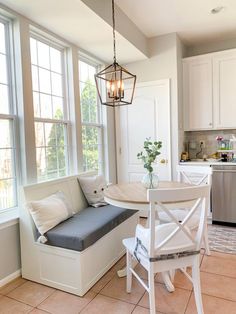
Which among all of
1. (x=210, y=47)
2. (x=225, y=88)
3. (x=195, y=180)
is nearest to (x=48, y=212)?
(x=195, y=180)

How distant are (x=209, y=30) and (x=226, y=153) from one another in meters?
1.94

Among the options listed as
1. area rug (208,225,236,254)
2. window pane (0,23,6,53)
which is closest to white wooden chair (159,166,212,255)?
area rug (208,225,236,254)

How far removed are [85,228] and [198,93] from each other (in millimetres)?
2962

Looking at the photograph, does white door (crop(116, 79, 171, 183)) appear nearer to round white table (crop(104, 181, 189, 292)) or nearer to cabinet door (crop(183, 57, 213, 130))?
cabinet door (crop(183, 57, 213, 130))

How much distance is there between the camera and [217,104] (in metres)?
3.94

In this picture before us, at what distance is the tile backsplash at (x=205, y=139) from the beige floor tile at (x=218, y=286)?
94.0 inches

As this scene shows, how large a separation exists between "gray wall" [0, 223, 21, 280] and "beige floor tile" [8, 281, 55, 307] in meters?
0.21

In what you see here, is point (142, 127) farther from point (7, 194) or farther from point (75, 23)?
point (7, 194)

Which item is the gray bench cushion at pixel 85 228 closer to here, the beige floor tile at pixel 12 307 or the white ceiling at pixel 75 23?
the beige floor tile at pixel 12 307

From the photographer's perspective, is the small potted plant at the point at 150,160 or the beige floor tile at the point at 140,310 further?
the small potted plant at the point at 150,160

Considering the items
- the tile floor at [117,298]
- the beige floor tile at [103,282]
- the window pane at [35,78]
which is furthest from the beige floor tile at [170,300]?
the window pane at [35,78]

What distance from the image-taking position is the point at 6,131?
250cm

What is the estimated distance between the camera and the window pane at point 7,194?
2438 millimetres

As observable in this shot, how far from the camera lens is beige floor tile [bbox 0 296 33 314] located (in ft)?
6.26
